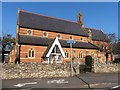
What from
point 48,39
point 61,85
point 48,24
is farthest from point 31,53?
point 61,85

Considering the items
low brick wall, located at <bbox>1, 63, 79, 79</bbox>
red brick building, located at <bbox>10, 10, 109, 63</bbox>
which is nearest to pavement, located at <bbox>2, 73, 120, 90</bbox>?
low brick wall, located at <bbox>1, 63, 79, 79</bbox>

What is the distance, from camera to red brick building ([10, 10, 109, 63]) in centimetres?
3943

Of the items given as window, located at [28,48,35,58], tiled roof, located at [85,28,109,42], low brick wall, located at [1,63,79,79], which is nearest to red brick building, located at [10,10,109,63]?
window, located at [28,48,35,58]

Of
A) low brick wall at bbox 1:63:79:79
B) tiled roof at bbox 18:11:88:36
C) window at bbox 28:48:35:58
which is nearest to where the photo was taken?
low brick wall at bbox 1:63:79:79

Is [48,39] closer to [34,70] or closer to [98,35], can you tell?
[98,35]

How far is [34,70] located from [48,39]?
25.7 m

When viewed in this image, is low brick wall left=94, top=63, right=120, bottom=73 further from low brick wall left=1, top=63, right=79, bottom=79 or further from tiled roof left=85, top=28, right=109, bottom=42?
tiled roof left=85, top=28, right=109, bottom=42

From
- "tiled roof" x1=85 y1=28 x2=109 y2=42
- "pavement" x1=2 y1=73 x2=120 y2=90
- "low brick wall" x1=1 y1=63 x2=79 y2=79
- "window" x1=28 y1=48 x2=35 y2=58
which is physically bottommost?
"pavement" x1=2 y1=73 x2=120 y2=90

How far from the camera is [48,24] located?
4869 centimetres

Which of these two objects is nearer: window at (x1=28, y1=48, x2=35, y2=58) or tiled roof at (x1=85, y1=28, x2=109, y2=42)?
window at (x1=28, y1=48, x2=35, y2=58)

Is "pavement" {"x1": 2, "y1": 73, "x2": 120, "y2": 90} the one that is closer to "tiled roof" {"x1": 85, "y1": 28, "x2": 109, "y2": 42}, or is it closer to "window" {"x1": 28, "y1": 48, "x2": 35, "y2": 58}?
"window" {"x1": 28, "y1": 48, "x2": 35, "y2": 58}

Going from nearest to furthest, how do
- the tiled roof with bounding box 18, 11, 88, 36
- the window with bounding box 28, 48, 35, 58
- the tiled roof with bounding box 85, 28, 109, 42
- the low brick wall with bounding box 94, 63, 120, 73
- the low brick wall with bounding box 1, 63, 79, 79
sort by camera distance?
1. the low brick wall with bounding box 1, 63, 79, 79
2. the low brick wall with bounding box 94, 63, 120, 73
3. the window with bounding box 28, 48, 35, 58
4. the tiled roof with bounding box 18, 11, 88, 36
5. the tiled roof with bounding box 85, 28, 109, 42

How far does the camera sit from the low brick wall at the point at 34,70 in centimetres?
1964

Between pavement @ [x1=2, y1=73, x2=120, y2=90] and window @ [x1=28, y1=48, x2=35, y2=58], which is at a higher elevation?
window @ [x1=28, y1=48, x2=35, y2=58]
